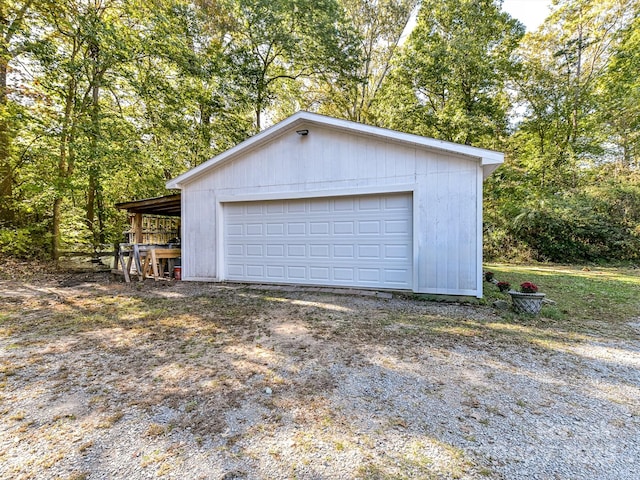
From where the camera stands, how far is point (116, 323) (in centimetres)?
457

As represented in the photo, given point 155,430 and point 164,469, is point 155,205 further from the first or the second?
point 164,469

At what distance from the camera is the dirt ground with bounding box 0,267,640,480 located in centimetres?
179

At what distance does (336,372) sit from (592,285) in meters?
7.88

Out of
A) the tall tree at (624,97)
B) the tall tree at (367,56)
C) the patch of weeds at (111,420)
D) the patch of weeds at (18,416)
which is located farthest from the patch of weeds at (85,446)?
the tall tree at (624,97)

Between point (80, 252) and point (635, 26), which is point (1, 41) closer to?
point (80, 252)

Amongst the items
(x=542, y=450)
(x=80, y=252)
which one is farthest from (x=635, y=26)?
(x=80, y=252)

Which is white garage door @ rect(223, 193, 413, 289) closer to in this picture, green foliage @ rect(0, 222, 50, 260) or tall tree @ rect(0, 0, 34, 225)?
green foliage @ rect(0, 222, 50, 260)

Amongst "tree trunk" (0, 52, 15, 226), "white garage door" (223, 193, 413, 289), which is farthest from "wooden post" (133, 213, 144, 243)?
"tree trunk" (0, 52, 15, 226)

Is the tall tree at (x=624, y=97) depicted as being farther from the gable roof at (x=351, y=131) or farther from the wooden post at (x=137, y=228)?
the wooden post at (x=137, y=228)

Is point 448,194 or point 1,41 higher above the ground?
point 1,41

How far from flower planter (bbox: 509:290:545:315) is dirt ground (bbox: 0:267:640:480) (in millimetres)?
283

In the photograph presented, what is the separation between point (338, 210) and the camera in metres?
6.76

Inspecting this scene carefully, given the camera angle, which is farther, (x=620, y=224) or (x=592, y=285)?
(x=620, y=224)

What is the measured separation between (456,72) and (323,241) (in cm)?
1137
